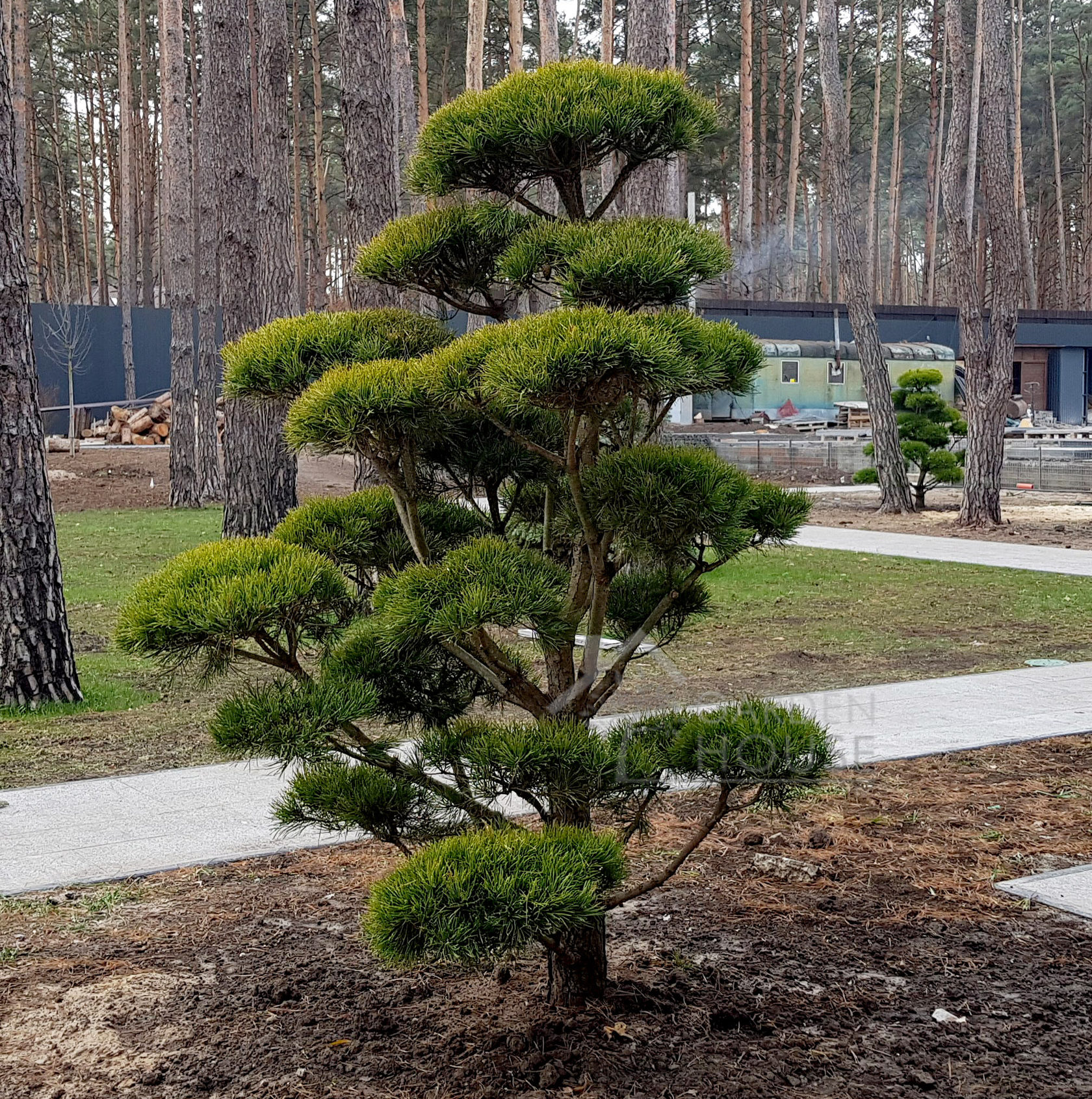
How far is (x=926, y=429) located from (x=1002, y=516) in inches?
60.6

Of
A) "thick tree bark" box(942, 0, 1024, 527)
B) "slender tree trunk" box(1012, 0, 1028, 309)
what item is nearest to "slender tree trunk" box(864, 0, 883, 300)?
"slender tree trunk" box(1012, 0, 1028, 309)

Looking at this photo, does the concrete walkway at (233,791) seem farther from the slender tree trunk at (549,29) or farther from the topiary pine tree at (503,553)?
the slender tree trunk at (549,29)

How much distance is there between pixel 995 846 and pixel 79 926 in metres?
2.87

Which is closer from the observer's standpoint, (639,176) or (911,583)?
(639,176)

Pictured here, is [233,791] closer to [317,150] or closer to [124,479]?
[124,479]

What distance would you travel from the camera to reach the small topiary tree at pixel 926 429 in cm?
1609

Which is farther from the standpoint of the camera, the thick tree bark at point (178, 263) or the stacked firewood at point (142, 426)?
the stacked firewood at point (142, 426)

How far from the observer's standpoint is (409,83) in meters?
23.1

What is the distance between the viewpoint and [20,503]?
Answer: 19.7 feet

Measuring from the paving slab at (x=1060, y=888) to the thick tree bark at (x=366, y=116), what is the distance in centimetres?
565

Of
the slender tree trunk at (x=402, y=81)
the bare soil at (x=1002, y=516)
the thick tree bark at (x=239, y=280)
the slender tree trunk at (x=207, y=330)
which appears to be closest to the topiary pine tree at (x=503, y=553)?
the thick tree bark at (x=239, y=280)

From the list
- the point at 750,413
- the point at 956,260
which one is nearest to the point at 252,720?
the point at 956,260

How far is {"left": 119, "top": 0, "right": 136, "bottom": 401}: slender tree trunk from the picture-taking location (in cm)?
2842

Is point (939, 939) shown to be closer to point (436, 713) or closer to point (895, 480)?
point (436, 713)
